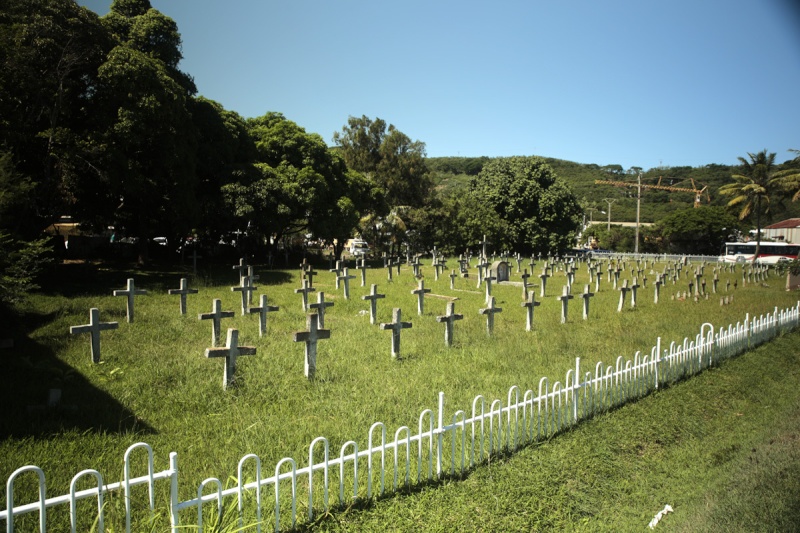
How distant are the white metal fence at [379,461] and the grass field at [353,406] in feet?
0.58

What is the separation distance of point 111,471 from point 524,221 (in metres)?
43.1

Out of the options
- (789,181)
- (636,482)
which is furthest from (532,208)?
(636,482)

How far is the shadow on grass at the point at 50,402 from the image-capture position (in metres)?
5.65

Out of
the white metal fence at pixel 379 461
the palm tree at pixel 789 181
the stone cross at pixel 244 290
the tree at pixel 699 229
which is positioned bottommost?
the white metal fence at pixel 379 461

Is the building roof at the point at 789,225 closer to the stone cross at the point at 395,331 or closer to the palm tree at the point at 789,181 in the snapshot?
the palm tree at the point at 789,181

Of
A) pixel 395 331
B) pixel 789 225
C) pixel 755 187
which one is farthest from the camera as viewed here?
pixel 789 225

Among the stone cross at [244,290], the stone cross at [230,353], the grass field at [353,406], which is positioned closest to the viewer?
the grass field at [353,406]

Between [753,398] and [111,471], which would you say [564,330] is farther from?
[111,471]

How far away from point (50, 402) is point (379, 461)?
3836 mm

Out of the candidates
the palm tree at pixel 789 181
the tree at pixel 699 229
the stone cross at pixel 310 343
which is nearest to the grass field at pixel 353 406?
the stone cross at pixel 310 343

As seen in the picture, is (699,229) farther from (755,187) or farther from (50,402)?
(50,402)

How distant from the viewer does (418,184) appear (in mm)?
43562

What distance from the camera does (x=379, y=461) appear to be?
5.38m

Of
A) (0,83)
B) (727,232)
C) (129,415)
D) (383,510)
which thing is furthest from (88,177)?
(727,232)
